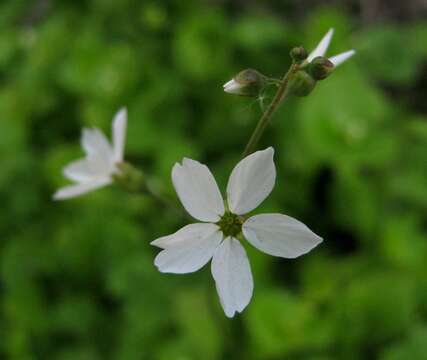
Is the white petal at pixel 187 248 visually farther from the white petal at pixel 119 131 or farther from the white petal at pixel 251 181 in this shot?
the white petal at pixel 119 131

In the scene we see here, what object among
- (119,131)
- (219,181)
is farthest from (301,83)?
(219,181)

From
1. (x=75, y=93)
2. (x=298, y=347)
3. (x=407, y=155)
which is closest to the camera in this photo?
(x=298, y=347)

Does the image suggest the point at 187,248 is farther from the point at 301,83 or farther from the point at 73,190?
the point at 73,190

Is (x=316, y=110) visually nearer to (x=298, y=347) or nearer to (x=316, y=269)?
(x=316, y=269)

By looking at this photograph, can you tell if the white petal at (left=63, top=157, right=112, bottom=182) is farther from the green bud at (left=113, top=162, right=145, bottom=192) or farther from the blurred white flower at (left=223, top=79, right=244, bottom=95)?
the blurred white flower at (left=223, top=79, right=244, bottom=95)

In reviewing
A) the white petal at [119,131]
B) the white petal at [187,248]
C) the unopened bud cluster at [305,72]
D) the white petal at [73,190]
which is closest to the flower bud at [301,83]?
the unopened bud cluster at [305,72]

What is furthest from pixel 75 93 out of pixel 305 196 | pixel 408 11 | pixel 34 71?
pixel 408 11

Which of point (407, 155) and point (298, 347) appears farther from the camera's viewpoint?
point (407, 155)
